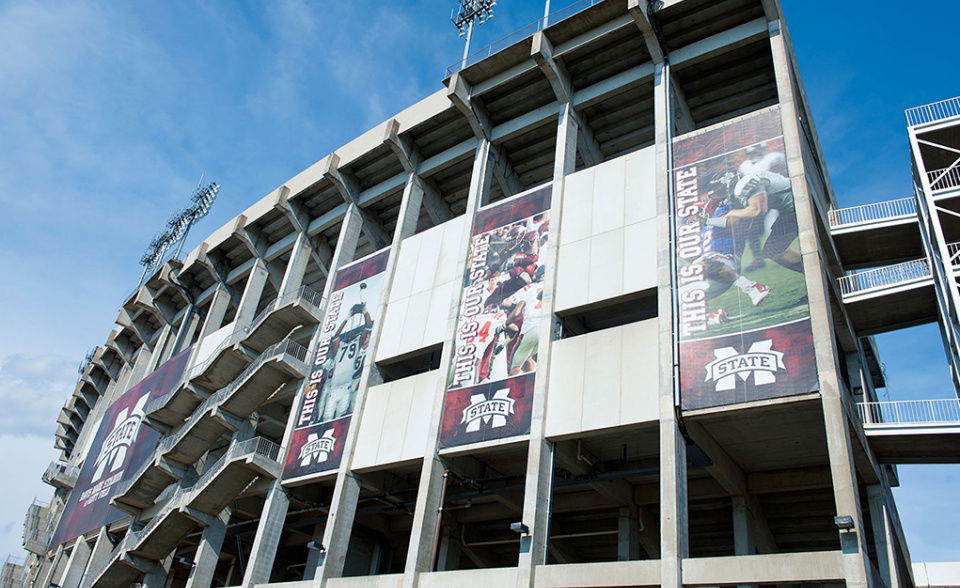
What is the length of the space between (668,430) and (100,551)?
41.5 meters

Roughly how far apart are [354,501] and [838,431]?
20.2 meters

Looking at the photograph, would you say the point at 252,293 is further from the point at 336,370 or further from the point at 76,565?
the point at 76,565

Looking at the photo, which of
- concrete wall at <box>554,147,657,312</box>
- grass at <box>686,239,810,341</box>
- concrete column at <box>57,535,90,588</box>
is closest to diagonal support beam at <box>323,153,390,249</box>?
concrete wall at <box>554,147,657,312</box>

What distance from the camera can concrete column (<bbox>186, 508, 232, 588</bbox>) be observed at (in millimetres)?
34500

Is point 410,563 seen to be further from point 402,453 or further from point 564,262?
point 564,262

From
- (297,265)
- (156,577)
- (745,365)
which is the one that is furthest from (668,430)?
(156,577)

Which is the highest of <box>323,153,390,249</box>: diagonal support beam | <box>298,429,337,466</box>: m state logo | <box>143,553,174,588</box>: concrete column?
<box>323,153,390,249</box>: diagonal support beam

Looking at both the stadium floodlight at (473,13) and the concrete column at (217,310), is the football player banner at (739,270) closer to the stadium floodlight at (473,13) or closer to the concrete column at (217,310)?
the stadium floodlight at (473,13)

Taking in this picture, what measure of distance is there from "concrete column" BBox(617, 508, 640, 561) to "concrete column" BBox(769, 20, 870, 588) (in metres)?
9.20

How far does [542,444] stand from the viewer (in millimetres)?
25781

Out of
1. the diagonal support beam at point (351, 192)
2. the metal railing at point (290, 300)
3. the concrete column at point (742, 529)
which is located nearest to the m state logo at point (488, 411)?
the concrete column at point (742, 529)

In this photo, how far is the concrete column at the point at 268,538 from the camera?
106 feet

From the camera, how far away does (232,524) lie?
4066cm

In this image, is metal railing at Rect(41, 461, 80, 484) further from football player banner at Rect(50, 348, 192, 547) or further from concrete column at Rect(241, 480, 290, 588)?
concrete column at Rect(241, 480, 290, 588)
